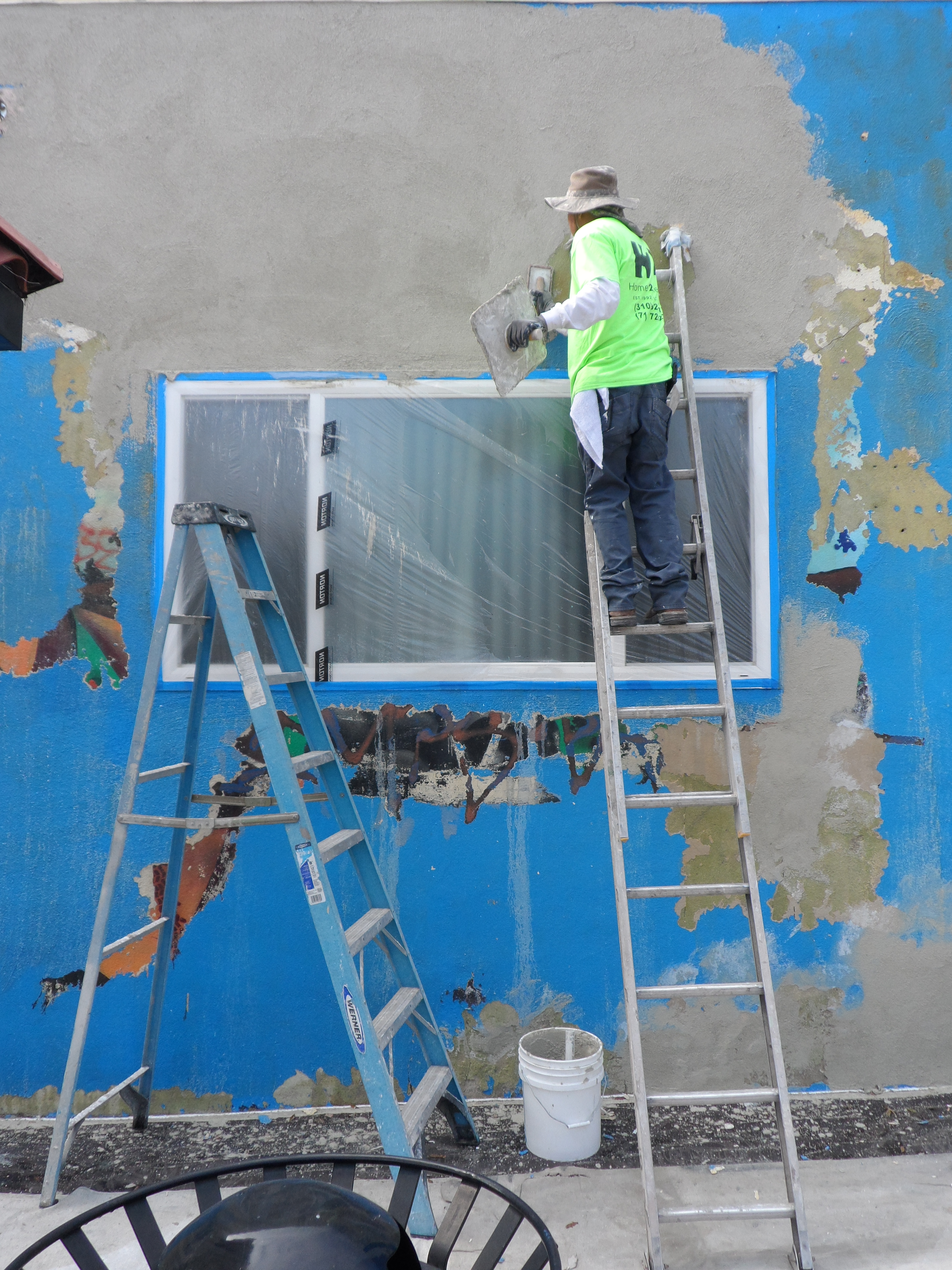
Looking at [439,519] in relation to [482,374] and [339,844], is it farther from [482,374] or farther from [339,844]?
[339,844]

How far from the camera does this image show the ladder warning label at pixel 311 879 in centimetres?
245

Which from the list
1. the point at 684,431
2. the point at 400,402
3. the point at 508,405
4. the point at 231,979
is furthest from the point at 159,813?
the point at 684,431

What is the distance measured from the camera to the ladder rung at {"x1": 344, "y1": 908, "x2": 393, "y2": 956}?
2457mm

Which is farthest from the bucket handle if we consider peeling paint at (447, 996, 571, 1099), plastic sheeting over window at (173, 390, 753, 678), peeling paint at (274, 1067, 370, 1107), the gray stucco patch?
the gray stucco patch

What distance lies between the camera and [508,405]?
3312 millimetres

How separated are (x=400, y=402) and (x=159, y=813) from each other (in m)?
1.78

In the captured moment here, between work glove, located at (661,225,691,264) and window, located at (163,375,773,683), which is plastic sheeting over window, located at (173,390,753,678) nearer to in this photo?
window, located at (163,375,773,683)

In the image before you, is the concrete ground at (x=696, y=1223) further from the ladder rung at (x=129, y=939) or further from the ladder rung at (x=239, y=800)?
the ladder rung at (x=239, y=800)

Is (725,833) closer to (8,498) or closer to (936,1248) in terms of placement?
(936,1248)

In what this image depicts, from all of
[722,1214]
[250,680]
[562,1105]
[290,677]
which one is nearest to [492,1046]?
[562,1105]

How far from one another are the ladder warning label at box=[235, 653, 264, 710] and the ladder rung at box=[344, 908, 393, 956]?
71 centimetres

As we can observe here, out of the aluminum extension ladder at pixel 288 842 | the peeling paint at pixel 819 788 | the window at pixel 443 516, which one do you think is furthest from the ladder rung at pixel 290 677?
the peeling paint at pixel 819 788

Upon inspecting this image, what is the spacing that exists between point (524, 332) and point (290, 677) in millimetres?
1346

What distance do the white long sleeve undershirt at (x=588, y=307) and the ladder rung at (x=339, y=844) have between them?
1738 mm
